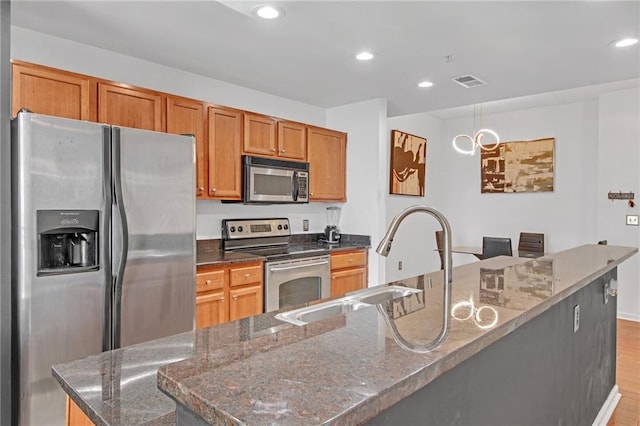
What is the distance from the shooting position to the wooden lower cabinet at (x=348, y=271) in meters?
3.98

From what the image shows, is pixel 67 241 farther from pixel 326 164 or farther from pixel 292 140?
pixel 326 164

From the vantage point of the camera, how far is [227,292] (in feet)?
10.1

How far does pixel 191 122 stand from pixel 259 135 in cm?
68

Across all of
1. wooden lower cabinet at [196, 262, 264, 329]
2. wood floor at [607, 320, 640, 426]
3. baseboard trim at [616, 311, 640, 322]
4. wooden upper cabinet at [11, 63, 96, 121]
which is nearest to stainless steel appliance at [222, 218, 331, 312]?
wooden lower cabinet at [196, 262, 264, 329]

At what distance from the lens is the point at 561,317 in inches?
68.3

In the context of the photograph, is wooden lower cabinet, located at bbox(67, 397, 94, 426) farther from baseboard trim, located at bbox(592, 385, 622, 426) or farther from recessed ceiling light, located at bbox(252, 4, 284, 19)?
baseboard trim, located at bbox(592, 385, 622, 426)

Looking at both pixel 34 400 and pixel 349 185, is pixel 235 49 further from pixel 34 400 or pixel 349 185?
pixel 34 400

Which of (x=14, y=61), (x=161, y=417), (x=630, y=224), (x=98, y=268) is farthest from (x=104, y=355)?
(x=630, y=224)

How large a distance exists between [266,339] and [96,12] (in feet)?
7.99

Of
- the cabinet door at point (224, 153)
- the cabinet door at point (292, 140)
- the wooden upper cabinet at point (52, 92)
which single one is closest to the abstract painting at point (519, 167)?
the cabinet door at point (292, 140)

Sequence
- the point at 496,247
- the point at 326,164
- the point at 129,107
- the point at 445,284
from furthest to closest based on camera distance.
A: the point at 496,247, the point at 326,164, the point at 129,107, the point at 445,284

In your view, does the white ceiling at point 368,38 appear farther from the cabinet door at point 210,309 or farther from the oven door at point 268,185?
the cabinet door at point 210,309

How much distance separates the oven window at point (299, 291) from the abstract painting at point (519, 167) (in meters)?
3.93

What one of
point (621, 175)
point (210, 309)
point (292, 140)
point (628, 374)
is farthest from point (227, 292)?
point (621, 175)
